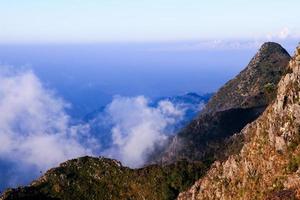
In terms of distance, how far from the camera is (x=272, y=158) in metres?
158

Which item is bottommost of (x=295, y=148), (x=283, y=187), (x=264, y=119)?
(x=283, y=187)

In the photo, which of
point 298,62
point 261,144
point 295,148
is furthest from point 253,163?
point 298,62

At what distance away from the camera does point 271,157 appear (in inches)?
6255

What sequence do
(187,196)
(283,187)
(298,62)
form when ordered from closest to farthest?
(283,187) → (298,62) → (187,196)

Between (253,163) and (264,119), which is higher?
(264,119)

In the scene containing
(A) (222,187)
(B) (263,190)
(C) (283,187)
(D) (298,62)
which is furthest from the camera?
(A) (222,187)

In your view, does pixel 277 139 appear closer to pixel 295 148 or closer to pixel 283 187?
pixel 295 148

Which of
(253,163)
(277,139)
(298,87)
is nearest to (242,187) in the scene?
(253,163)

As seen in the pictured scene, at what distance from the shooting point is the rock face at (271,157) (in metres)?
150

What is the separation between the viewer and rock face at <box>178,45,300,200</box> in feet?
494

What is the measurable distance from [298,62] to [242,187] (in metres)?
37.1

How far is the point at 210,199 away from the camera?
181 meters

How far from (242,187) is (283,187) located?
26.5 m

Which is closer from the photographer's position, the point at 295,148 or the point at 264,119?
the point at 295,148
